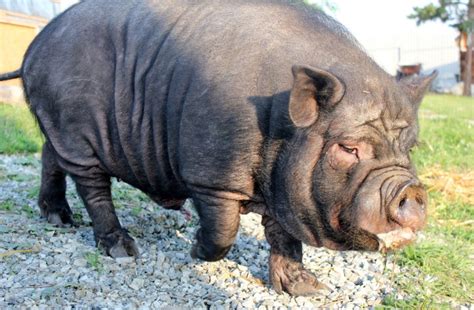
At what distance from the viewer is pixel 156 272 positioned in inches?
159

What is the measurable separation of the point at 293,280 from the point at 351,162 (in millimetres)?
A: 1094

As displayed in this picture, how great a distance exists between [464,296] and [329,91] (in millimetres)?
1692

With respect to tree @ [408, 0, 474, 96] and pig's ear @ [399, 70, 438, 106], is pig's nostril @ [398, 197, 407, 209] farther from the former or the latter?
tree @ [408, 0, 474, 96]

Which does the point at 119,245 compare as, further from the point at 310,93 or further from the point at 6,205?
the point at 310,93

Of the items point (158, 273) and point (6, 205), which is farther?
point (6, 205)

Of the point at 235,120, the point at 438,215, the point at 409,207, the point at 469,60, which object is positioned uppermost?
the point at 235,120

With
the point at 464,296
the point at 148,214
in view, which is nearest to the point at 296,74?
the point at 464,296

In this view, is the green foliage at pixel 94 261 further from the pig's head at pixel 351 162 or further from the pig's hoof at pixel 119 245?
the pig's head at pixel 351 162

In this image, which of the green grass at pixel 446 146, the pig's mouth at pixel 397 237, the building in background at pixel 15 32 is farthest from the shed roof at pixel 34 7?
the pig's mouth at pixel 397 237

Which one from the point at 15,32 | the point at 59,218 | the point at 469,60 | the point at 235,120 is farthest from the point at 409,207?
the point at 469,60

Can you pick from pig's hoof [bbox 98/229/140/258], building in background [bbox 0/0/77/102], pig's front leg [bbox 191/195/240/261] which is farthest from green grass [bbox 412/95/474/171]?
building in background [bbox 0/0/77/102]

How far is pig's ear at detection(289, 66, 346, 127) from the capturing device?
2.92 metres

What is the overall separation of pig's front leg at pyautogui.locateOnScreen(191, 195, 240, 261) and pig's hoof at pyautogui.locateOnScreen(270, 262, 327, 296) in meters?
0.37

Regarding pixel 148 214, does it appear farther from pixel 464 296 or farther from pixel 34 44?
pixel 464 296
